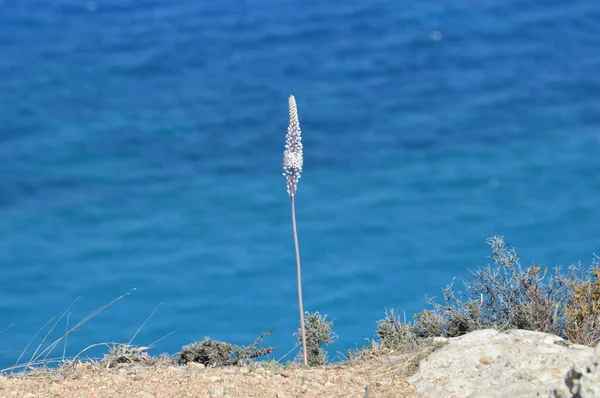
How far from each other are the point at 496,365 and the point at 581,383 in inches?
62.9

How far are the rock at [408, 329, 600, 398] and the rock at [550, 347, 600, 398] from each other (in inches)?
36.1

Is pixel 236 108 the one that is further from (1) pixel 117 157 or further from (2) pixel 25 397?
(2) pixel 25 397

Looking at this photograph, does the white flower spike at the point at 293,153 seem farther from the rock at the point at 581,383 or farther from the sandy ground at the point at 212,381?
the rock at the point at 581,383

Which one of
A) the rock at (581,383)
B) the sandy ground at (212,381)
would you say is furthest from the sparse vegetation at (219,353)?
the rock at (581,383)

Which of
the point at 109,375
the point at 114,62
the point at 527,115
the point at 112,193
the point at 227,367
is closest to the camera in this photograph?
the point at 109,375

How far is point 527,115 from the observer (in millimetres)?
14516

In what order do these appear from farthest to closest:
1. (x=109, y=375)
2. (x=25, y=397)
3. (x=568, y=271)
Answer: (x=568, y=271) < (x=109, y=375) < (x=25, y=397)

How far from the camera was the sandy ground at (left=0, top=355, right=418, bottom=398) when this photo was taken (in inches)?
223

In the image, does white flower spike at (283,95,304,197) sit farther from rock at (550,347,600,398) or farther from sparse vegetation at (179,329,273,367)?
rock at (550,347,600,398)

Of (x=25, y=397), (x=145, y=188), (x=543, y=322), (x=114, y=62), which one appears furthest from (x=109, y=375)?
(x=114, y=62)

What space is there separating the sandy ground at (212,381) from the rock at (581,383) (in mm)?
1406

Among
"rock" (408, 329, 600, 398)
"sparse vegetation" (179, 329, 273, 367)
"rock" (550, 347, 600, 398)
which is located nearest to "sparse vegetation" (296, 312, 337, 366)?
"sparse vegetation" (179, 329, 273, 367)

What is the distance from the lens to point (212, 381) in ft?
19.1

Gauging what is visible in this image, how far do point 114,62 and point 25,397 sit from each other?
10.8 meters
